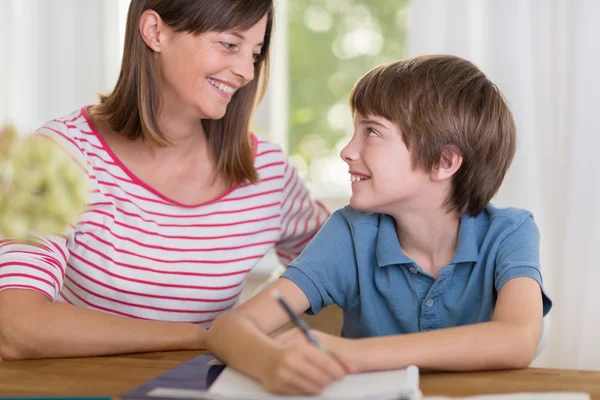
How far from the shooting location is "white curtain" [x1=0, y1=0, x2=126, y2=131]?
263cm

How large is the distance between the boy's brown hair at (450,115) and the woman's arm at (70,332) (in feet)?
1.77

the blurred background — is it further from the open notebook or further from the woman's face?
the open notebook

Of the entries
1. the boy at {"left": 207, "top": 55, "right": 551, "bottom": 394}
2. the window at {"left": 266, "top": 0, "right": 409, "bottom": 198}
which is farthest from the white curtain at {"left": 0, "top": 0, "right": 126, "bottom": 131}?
the boy at {"left": 207, "top": 55, "right": 551, "bottom": 394}

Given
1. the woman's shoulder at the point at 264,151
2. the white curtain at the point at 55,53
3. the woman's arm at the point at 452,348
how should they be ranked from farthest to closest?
the white curtain at the point at 55,53 → the woman's shoulder at the point at 264,151 → the woman's arm at the point at 452,348

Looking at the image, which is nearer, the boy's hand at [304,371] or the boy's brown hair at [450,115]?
the boy's hand at [304,371]

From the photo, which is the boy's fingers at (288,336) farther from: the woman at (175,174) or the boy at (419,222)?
the woman at (175,174)

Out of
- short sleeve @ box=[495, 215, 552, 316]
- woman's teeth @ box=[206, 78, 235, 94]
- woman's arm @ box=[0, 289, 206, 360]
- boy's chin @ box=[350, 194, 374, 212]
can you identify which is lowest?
woman's arm @ box=[0, 289, 206, 360]

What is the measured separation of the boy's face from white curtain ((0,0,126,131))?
59.4 inches

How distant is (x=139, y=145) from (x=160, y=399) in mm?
829

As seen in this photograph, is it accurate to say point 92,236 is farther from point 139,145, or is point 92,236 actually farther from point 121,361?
point 121,361

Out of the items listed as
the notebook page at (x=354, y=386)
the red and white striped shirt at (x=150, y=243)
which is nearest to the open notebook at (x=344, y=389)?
the notebook page at (x=354, y=386)

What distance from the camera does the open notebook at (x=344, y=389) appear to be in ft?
3.07

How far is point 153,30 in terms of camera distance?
1598 mm

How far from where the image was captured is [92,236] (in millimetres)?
1543
